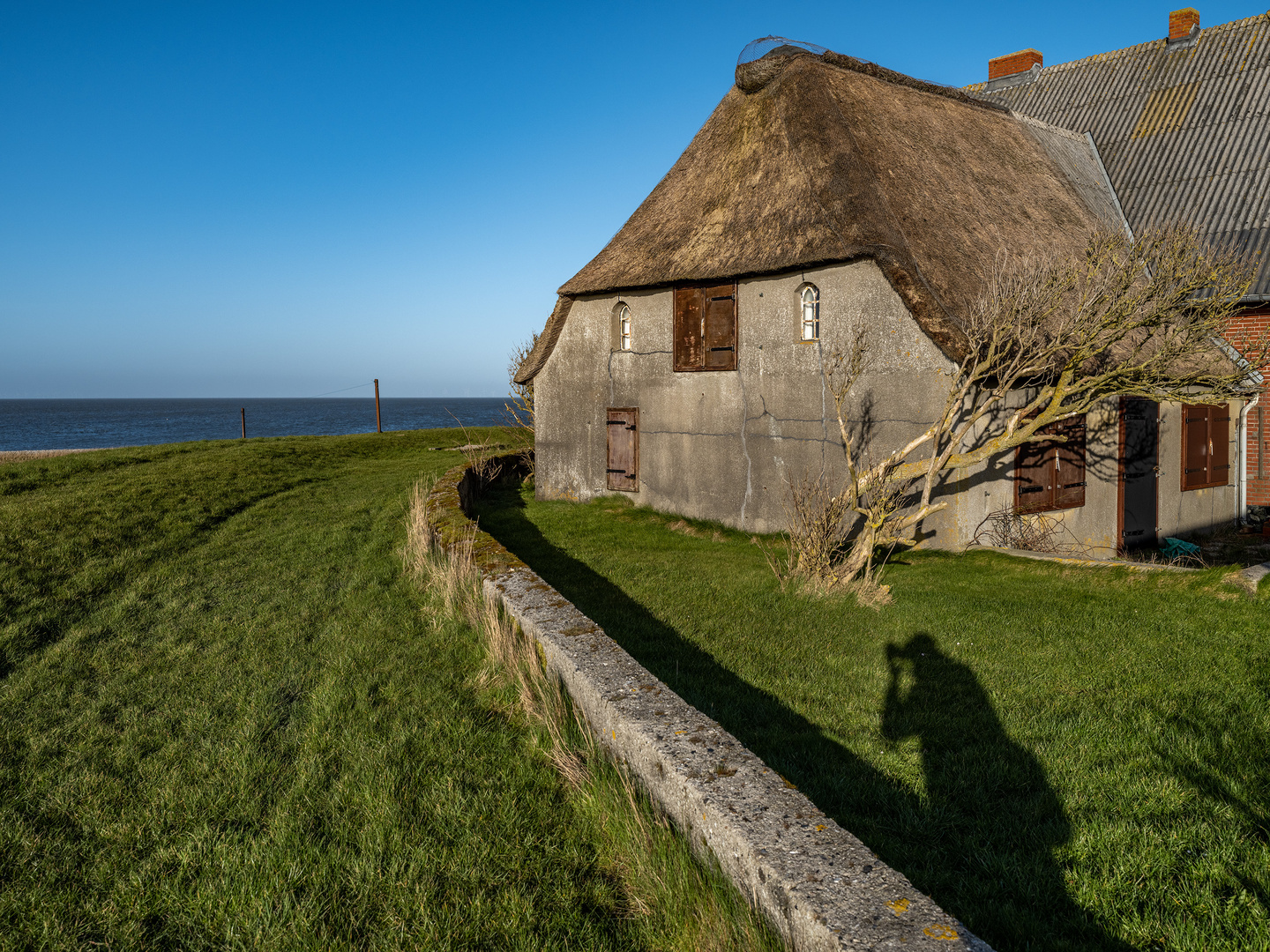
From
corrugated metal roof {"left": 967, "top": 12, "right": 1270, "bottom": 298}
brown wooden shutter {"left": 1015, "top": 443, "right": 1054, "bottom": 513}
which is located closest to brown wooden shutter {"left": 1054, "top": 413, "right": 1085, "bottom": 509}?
brown wooden shutter {"left": 1015, "top": 443, "right": 1054, "bottom": 513}

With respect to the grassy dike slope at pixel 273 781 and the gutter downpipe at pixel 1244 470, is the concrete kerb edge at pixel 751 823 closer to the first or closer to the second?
the grassy dike slope at pixel 273 781

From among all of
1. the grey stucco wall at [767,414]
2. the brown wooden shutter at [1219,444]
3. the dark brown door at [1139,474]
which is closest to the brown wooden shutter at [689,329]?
the grey stucco wall at [767,414]

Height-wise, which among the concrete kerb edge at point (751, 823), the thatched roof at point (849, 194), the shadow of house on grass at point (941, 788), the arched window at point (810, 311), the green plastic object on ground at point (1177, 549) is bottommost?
Answer: the green plastic object on ground at point (1177, 549)

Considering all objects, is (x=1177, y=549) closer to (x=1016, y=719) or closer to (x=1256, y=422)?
(x=1256, y=422)

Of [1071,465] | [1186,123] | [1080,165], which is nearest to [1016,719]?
[1071,465]

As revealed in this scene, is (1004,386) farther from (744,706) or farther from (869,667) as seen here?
(744,706)

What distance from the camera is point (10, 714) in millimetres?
4668

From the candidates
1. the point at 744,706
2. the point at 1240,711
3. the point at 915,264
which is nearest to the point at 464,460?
the point at 915,264

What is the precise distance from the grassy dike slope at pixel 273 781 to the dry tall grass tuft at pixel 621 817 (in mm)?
44

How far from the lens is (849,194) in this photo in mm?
9961

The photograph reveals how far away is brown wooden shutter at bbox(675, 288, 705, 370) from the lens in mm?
11609

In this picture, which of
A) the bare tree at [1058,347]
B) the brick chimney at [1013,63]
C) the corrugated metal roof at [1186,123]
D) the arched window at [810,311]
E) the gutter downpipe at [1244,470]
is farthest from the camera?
the brick chimney at [1013,63]

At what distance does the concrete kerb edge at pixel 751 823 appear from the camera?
2.08 metres

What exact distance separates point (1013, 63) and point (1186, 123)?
18.5ft
